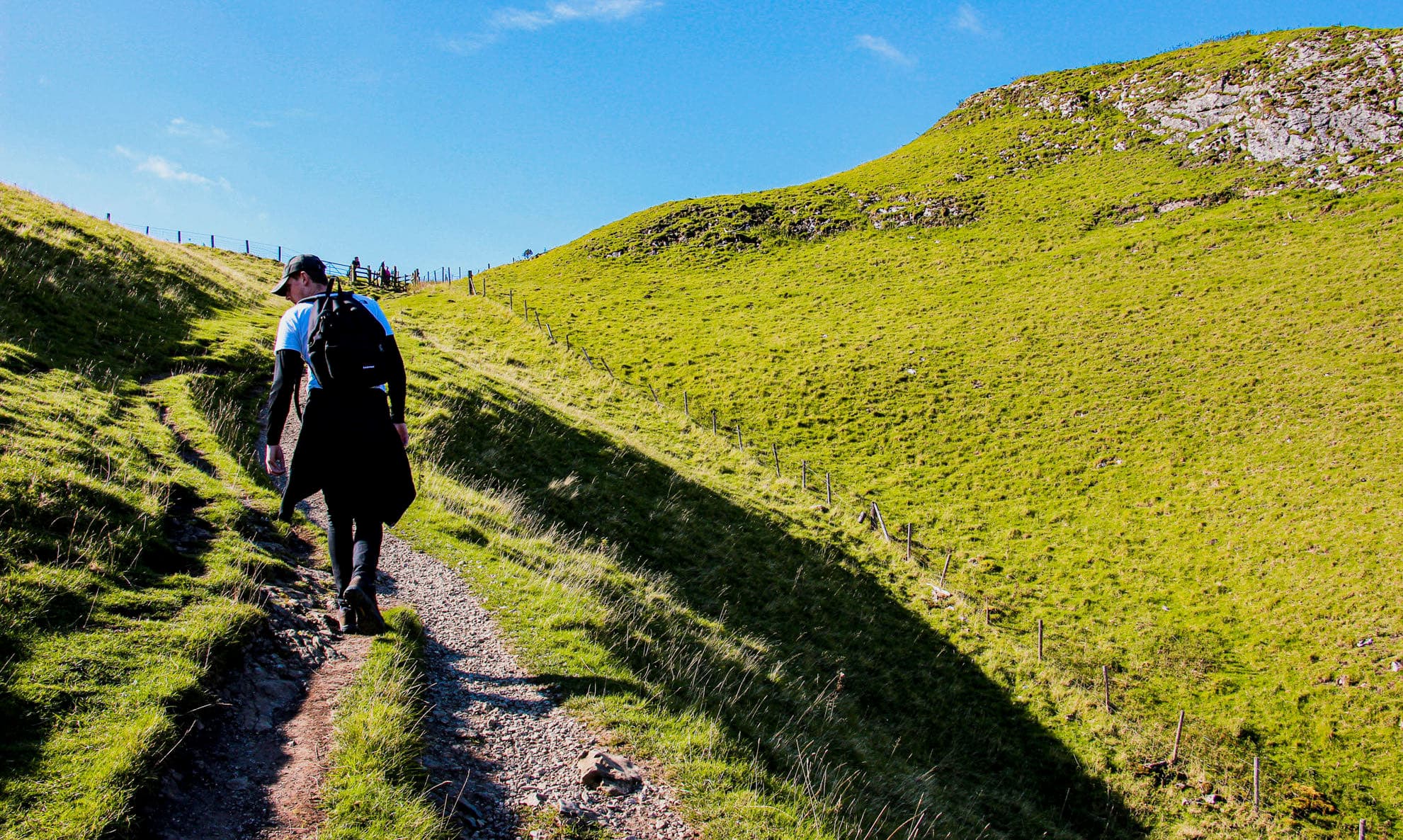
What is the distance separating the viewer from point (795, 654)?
16375 mm

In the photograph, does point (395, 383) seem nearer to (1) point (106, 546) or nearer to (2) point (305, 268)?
(2) point (305, 268)

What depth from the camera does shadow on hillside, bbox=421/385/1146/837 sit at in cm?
955

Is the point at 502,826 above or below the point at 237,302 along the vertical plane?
below

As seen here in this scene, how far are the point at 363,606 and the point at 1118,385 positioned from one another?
3797 centimetres

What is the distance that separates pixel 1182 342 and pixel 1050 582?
21784 mm

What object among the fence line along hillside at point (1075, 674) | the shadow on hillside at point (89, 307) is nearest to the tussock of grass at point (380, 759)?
the shadow on hillside at point (89, 307)

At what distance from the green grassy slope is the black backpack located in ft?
9.11

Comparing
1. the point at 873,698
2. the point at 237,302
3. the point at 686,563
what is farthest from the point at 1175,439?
the point at 237,302

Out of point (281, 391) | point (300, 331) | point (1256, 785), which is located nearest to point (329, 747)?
point (281, 391)

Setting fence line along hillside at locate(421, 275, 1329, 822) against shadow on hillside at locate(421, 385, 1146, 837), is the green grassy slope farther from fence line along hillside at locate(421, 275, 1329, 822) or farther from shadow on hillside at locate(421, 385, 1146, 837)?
fence line along hillside at locate(421, 275, 1329, 822)

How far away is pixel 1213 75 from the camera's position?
63.9 metres

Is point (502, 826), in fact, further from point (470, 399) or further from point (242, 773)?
point (470, 399)

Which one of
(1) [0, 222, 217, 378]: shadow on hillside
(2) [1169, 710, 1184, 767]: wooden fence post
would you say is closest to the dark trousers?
(1) [0, 222, 217, 378]: shadow on hillside

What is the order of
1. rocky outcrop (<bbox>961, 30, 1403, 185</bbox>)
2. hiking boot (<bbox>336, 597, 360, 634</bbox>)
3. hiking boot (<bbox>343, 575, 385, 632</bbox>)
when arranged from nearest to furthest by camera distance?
hiking boot (<bbox>343, 575, 385, 632</bbox>) → hiking boot (<bbox>336, 597, 360, 634</bbox>) → rocky outcrop (<bbox>961, 30, 1403, 185</bbox>)
